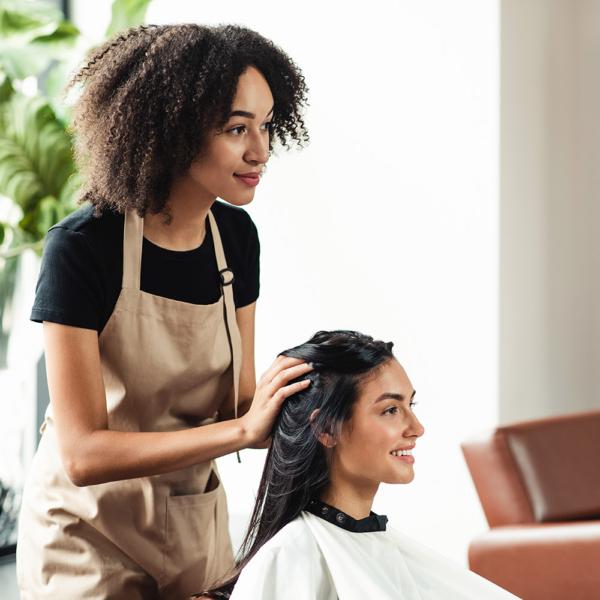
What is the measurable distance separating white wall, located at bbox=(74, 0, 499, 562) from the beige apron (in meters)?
1.92

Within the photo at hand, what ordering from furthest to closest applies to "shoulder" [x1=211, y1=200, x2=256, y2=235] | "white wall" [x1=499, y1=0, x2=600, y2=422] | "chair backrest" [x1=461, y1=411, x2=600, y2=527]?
1. "white wall" [x1=499, y1=0, x2=600, y2=422]
2. "chair backrest" [x1=461, y1=411, x2=600, y2=527]
3. "shoulder" [x1=211, y1=200, x2=256, y2=235]

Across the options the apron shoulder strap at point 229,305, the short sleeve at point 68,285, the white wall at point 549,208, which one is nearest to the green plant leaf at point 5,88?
the white wall at point 549,208

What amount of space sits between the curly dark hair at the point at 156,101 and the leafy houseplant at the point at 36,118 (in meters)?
1.66

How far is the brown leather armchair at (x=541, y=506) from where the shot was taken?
2.55 meters

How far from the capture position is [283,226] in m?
3.82

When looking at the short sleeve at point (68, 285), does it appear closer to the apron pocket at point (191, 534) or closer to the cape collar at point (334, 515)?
the apron pocket at point (191, 534)

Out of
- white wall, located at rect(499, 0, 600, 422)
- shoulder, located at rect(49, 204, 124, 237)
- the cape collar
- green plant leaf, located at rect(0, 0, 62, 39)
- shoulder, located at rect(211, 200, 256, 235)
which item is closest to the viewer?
shoulder, located at rect(49, 204, 124, 237)

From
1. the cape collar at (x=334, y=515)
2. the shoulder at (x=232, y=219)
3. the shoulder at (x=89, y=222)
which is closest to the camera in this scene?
the shoulder at (x=89, y=222)

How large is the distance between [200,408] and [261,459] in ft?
7.18

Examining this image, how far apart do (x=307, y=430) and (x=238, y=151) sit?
0.46 meters

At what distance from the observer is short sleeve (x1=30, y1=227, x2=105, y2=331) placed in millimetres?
1537

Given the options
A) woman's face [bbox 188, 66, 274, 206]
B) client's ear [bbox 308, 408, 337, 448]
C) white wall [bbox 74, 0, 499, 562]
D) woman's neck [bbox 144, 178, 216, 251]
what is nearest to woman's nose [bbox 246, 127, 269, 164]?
woman's face [bbox 188, 66, 274, 206]

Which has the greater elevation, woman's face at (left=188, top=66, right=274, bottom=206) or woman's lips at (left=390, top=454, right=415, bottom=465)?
woman's face at (left=188, top=66, right=274, bottom=206)

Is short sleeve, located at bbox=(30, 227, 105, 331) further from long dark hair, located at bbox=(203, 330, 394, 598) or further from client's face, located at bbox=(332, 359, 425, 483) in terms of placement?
client's face, located at bbox=(332, 359, 425, 483)
